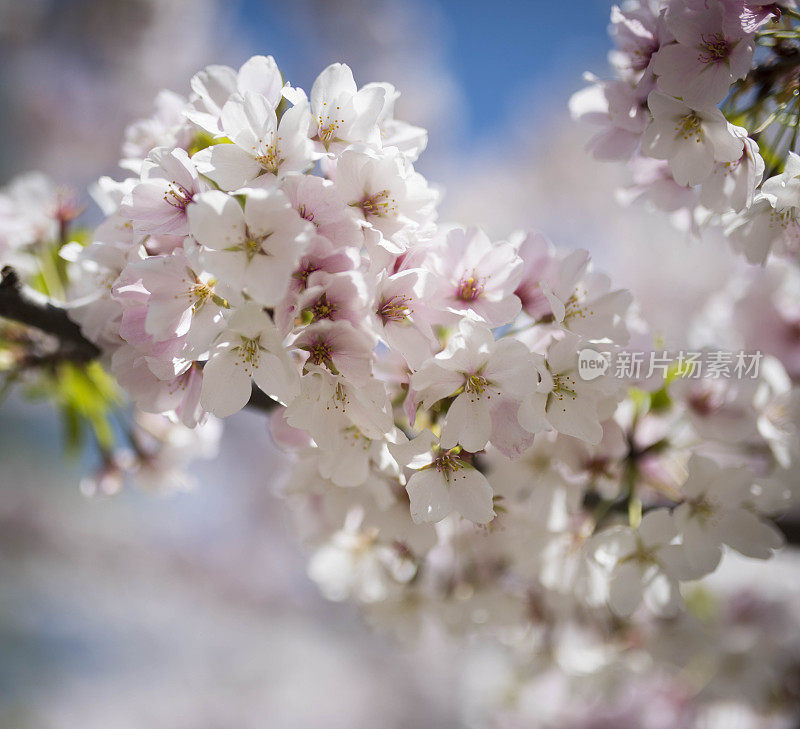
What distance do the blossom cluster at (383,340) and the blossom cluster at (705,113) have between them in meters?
0.20

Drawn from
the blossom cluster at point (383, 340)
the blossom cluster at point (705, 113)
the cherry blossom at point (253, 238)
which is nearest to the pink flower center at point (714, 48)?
the blossom cluster at point (705, 113)

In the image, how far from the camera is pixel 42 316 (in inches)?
34.2

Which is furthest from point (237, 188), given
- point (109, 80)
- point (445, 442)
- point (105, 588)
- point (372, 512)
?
point (105, 588)

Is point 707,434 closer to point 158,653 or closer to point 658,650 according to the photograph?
point 658,650

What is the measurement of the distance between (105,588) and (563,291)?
4.00 meters

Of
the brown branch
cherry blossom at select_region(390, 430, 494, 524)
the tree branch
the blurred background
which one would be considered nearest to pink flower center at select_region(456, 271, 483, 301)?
cherry blossom at select_region(390, 430, 494, 524)

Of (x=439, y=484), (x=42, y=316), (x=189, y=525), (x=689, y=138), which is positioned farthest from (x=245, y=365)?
(x=189, y=525)

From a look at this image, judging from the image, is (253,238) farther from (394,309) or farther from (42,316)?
(42,316)

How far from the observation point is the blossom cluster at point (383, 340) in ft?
2.07

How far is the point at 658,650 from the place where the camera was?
1.34 meters

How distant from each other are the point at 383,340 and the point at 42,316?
0.54 m

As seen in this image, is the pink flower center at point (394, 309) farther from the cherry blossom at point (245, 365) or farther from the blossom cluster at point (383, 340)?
the cherry blossom at point (245, 365)

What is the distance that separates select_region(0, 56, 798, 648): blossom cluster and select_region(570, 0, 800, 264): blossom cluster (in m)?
0.20

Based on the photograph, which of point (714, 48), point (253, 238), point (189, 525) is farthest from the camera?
point (189, 525)
